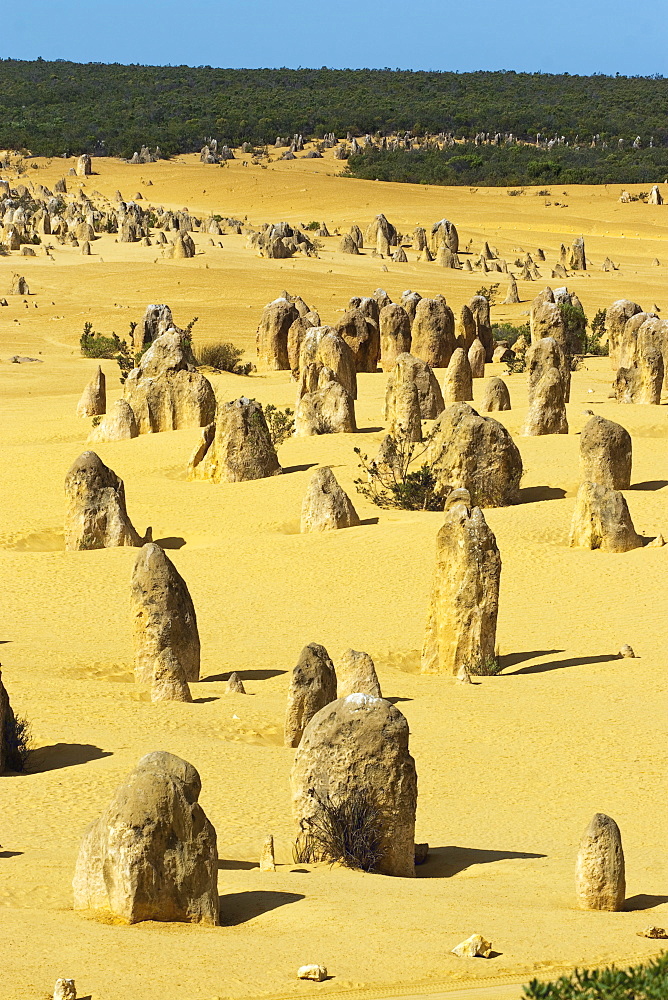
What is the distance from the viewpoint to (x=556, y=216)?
5888 centimetres

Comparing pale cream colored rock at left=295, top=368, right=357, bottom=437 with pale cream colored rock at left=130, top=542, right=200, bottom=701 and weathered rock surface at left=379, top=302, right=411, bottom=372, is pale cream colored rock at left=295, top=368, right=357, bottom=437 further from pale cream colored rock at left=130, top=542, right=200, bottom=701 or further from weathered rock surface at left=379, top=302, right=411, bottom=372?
pale cream colored rock at left=130, top=542, right=200, bottom=701

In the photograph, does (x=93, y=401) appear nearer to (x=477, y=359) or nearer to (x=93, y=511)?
(x=477, y=359)

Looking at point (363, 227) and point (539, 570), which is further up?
point (363, 227)

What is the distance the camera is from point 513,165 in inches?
2761

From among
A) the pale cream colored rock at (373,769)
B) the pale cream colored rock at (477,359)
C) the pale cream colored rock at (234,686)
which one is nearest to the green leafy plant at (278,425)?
the pale cream colored rock at (477,359)

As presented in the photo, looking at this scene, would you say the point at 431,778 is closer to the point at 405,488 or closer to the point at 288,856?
the point at 288,856

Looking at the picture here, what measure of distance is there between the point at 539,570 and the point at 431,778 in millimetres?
5929

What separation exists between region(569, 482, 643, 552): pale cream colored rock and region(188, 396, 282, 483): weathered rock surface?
17.0ft

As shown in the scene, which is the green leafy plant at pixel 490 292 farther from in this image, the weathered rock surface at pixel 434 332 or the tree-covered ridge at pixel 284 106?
the tree-covered ridge at pixel 284 106

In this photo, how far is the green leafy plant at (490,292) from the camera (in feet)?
132

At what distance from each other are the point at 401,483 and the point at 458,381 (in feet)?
21.1

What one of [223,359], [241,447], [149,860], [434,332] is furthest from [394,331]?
[149,860]

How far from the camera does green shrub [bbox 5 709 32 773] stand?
9.47 m

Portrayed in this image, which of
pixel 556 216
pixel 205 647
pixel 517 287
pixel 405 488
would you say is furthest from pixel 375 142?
pixel 205 647
